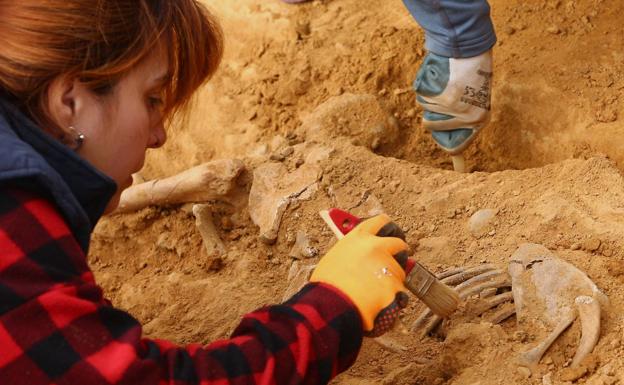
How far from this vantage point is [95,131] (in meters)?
1.32

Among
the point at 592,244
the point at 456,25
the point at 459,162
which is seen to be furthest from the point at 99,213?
the point at 459,162

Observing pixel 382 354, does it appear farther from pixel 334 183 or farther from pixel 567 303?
pixel 334 183

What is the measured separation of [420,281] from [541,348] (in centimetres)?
29

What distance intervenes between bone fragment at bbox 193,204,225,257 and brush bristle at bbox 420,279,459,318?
88cm

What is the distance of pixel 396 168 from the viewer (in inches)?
95.0

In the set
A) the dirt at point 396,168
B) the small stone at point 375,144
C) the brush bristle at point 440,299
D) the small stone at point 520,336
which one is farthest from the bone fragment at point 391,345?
the small stone at point 375,144

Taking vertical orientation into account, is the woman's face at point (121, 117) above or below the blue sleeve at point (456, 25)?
above

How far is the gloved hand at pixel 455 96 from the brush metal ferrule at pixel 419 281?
0.86 meters

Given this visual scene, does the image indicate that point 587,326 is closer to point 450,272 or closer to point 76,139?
point 450,272

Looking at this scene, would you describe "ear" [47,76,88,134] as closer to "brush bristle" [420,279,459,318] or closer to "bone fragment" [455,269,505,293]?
"brush bristle" [420,279,459,318]

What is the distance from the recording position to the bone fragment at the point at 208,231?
7.84 feet

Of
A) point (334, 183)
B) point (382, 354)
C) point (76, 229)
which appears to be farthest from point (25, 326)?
point (334, 183)

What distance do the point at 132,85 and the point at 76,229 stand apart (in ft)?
0.89

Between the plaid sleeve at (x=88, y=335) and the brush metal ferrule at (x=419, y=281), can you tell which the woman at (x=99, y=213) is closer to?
the plaid sleeve at (x=88, y=335)
